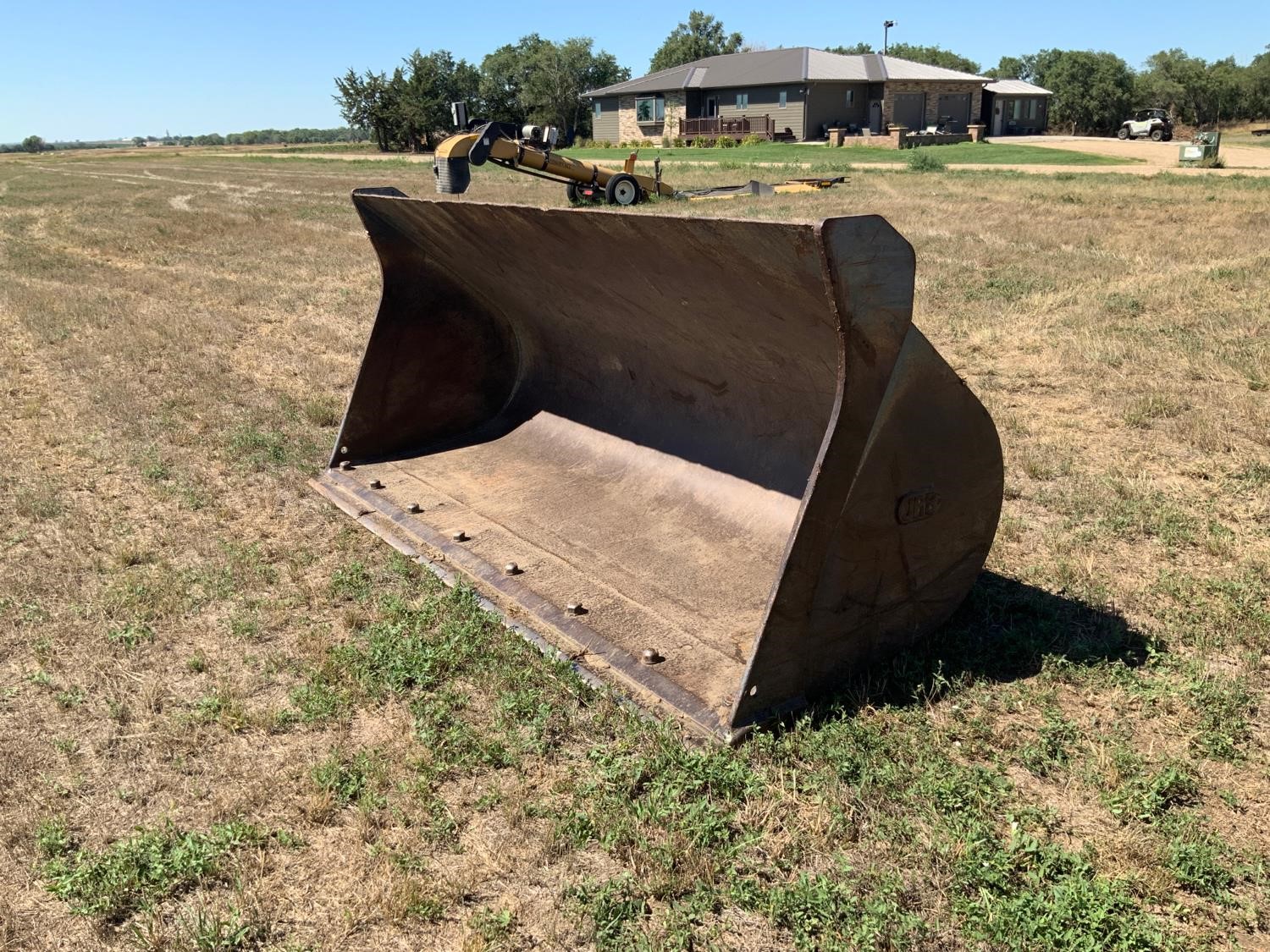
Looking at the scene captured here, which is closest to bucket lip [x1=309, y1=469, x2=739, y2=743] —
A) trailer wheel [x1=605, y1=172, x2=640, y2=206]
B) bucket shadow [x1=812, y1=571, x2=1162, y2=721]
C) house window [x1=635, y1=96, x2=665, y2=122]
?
bucket shadow [x1=812, y1=571, x2=1162, y2=721]

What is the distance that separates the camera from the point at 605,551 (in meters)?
3.79

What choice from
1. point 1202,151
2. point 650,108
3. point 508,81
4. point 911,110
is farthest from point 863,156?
point 508,81

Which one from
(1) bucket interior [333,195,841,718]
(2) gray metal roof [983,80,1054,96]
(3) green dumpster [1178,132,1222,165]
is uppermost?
(2) gray metal roof [983,80,1054,96]

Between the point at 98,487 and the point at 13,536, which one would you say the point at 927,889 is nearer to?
the point at 13,536

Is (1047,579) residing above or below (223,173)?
below

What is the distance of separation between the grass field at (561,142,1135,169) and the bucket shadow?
22.3 metres

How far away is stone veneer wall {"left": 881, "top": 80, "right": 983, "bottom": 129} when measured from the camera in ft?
133

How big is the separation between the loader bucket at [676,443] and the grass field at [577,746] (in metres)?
0.22

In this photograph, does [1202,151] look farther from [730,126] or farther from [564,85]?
[564,85]

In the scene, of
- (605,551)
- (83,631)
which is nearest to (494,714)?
(605,551)

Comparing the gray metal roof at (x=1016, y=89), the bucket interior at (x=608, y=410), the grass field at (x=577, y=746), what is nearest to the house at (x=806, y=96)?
the gray metal roof at (x=1016, y=89)

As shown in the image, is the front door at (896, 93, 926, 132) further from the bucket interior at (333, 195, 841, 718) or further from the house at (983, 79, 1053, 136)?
the bucket interior at (333, 195, 841, 718)

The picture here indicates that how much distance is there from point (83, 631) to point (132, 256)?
12.3 metres

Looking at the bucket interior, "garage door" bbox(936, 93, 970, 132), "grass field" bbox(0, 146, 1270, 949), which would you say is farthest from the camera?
"garage door" bbox(936, 93, 970, 132)
